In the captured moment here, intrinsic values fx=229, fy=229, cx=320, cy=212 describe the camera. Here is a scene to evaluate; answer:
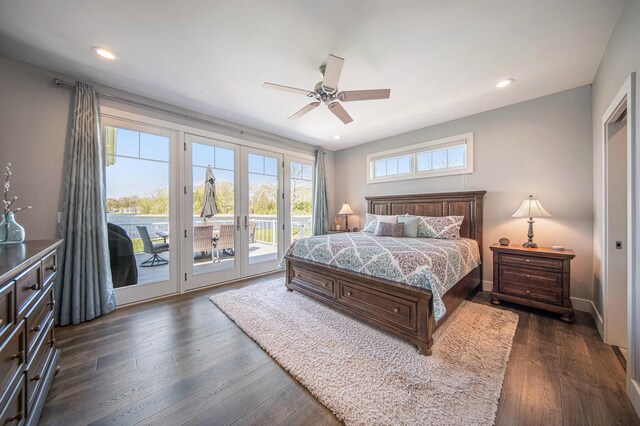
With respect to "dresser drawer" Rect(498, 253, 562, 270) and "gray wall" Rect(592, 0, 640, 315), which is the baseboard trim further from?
"dresser drawer" Rect(498, 253, 562, 270)

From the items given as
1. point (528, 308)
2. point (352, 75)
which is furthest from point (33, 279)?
point (528, 308)

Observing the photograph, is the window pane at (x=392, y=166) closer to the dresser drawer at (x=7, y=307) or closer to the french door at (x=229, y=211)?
the french door at (x=229, y=211)

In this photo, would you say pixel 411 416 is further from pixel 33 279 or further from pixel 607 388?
pixel 33 279

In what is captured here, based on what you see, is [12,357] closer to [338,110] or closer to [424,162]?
[338,110]

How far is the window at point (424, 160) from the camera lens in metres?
3.80

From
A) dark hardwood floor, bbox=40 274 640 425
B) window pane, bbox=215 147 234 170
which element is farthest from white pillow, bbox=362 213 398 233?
window pane, bbox=215 147 234 170

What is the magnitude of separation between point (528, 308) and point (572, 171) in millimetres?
1820

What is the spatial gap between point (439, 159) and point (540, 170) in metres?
1.35

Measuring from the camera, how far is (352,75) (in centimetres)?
256

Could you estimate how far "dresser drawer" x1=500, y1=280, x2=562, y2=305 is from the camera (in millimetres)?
2586

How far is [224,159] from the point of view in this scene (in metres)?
3.86

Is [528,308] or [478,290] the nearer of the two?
[528,308]

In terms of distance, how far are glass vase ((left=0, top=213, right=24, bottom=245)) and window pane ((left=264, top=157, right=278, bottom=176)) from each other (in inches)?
121

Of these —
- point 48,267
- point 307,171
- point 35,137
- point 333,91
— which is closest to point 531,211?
point 333,91
